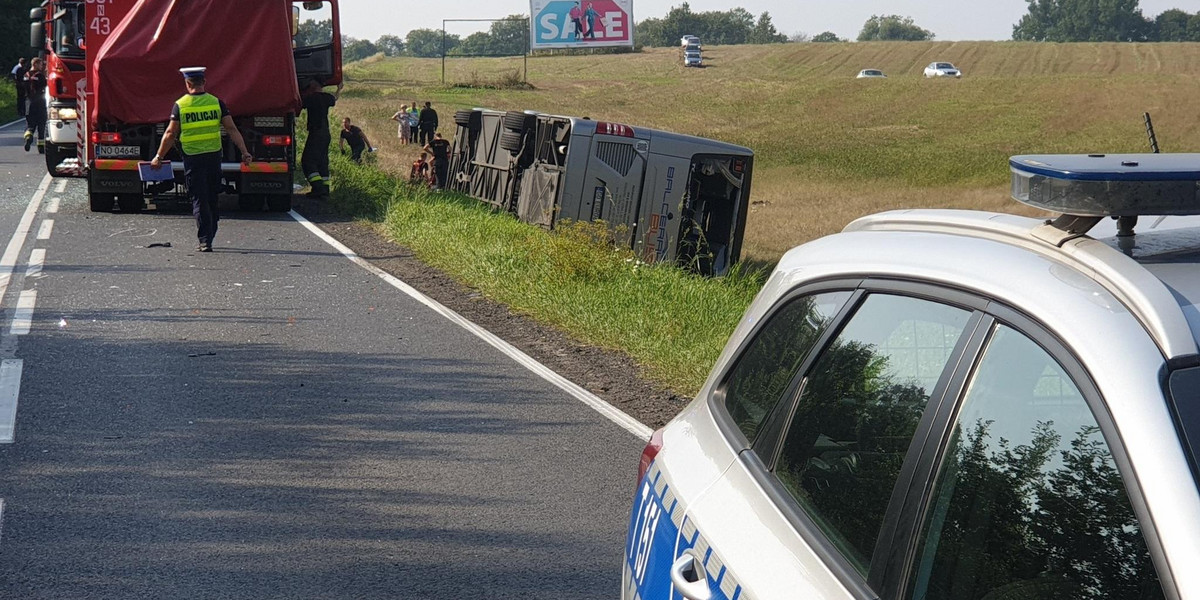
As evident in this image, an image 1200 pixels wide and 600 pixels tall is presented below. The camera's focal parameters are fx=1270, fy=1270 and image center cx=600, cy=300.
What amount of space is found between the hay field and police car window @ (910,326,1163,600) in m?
19.8

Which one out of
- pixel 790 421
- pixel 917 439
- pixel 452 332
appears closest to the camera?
pixel 917 439

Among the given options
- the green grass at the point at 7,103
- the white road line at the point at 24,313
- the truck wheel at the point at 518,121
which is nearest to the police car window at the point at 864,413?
the white road line at the point at 24,313

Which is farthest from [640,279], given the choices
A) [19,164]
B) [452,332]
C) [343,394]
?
[19,164]

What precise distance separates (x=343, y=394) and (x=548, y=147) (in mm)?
10424

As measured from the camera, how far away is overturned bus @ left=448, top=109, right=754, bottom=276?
55.5ft

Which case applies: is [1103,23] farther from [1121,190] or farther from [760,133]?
[1121,190]

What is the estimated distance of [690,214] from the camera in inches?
698

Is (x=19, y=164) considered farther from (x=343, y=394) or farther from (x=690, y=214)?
(x=343, y=394)

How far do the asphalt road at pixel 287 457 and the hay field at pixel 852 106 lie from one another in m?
13.2

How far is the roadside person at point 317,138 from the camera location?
1819cm

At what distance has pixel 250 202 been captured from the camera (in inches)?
675

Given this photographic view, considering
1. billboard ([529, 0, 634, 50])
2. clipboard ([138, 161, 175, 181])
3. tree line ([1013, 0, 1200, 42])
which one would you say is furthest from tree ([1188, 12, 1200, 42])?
clipboard ([138, 161, 175, 181])

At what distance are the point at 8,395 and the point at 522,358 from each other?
3.27m

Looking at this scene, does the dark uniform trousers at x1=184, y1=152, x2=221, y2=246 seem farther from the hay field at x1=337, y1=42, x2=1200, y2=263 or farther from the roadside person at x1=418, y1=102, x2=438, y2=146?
the roadside person at x1=418, y1=102, x2=438, y2=146
